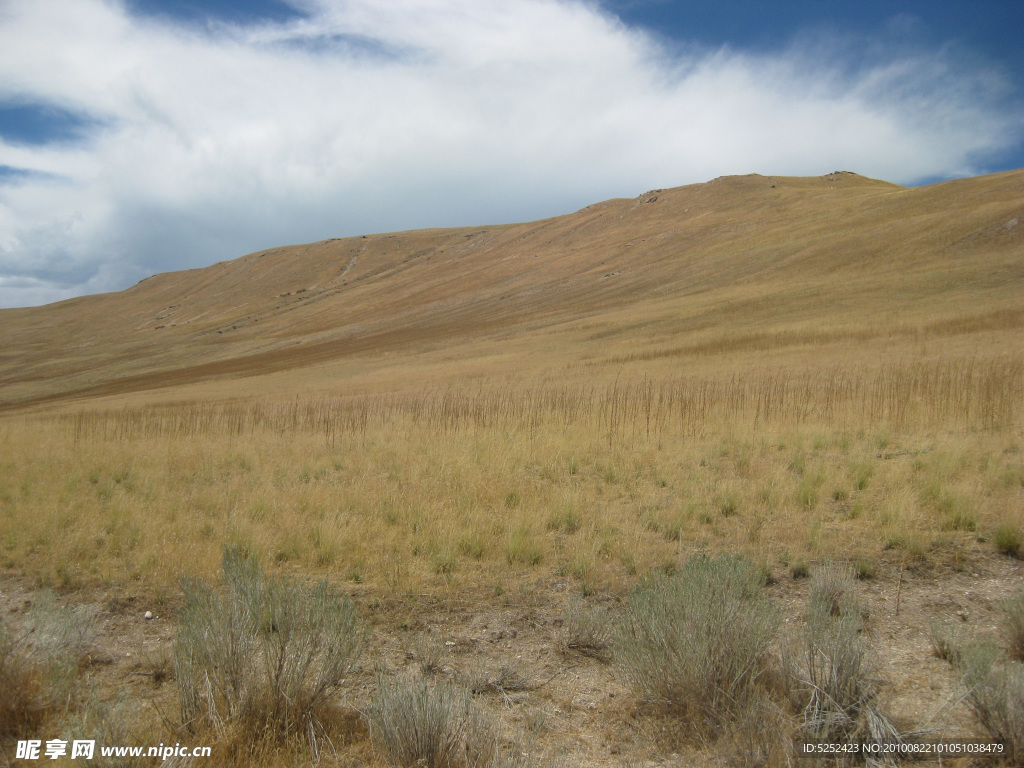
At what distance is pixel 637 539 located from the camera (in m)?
5.64

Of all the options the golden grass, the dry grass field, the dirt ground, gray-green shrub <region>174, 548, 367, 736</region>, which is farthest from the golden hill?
gray-green shrub <region>174, 548, 367, 736</region>

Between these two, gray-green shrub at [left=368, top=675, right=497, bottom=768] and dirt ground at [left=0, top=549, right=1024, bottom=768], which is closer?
gray-green shrub at [left=368, top=675, right=497, bottom=768]

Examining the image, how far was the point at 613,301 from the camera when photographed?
48281mm

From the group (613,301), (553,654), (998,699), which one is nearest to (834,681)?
(998,699)

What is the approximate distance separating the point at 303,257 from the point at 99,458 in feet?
372

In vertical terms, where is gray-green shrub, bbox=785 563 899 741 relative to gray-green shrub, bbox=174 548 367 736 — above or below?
below

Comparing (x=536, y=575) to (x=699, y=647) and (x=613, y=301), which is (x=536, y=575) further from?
(x=613, y=301)

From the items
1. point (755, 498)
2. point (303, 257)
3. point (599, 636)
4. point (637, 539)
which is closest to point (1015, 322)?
point (755, 498)

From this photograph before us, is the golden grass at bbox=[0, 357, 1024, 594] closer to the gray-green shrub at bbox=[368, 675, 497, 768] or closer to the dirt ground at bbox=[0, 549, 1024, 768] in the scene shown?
the dirt ground at bbox=[0, 549, 1024, 768]

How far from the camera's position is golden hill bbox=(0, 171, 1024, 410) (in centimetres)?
2869

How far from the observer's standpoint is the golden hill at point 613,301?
1129 inches

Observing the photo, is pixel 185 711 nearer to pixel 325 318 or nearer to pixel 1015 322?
pixel 1015 322
